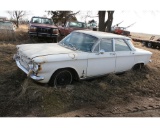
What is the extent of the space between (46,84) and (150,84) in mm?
3181

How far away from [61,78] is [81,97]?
2.31ft

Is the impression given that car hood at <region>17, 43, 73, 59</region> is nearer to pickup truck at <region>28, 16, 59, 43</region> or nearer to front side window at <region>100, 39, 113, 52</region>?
front side window at <region>100, 39, 113, 52</region>

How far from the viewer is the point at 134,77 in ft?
22.1

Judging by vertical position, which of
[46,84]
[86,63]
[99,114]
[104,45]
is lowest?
[99,114]

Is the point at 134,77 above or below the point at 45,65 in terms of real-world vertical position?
below

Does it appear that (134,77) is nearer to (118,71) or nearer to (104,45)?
(118,71)

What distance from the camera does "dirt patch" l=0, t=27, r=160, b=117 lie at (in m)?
4.59

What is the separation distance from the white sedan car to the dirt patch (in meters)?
0.27

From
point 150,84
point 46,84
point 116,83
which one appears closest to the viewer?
point 46,84

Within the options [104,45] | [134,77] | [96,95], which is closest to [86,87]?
[96,95]

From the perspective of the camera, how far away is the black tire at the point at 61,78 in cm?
529

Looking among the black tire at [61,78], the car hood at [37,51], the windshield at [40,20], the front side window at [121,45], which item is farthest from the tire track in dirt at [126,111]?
the windshield at [40,20]

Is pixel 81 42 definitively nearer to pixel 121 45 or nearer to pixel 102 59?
pixel 102 59

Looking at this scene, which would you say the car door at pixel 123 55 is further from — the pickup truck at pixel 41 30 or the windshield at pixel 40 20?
the windshield at pixel 40 20
